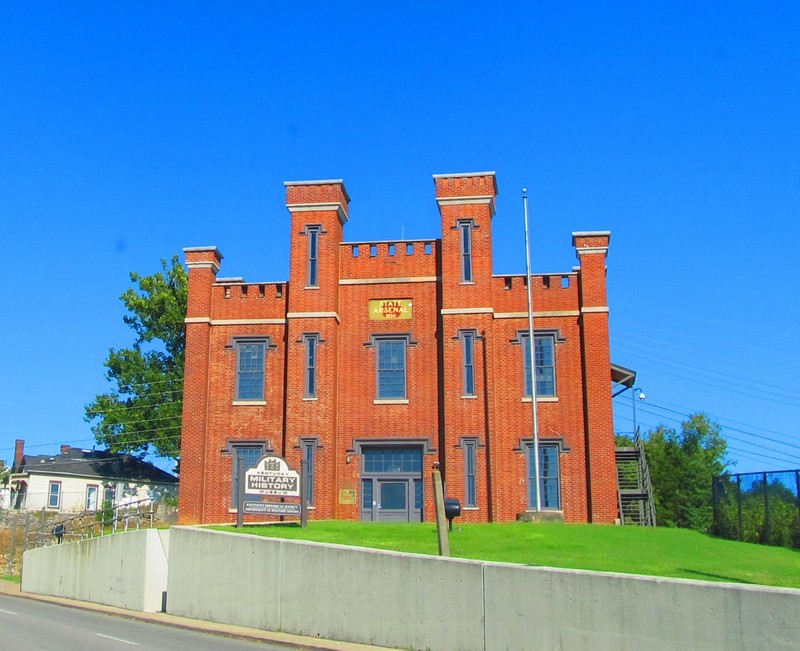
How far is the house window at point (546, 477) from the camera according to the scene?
33.8m

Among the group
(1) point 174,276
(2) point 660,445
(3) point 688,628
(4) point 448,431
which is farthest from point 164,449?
(3) point 688,628

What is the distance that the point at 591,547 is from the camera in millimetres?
23438

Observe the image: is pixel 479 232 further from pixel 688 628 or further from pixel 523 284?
pixel 688 628

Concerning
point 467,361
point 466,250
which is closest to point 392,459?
point 467,361

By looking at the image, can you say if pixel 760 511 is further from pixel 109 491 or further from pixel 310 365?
pixel 109 491

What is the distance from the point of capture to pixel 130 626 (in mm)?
22266

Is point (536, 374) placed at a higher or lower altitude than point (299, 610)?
higher

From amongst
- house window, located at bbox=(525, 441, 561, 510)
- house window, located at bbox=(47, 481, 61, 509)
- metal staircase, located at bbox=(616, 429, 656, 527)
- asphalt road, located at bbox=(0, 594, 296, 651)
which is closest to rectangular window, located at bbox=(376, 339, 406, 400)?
house window, located at bbox=(525, 441, 561, 510)

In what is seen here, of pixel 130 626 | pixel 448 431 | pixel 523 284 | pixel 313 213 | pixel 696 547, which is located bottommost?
pixel 130 626

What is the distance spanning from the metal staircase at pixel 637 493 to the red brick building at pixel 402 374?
434 cm

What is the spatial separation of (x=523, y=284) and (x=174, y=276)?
29061 mm

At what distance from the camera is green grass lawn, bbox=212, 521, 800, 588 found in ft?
61.5

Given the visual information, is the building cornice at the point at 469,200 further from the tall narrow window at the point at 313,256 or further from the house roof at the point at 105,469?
the house roof at the point at 105,469

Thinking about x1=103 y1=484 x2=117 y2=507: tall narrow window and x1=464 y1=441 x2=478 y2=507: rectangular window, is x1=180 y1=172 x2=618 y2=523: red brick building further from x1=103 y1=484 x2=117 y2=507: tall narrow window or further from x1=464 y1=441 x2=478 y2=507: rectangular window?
x1=103 y1=484 x2=117 y2=507: tall narrow window
